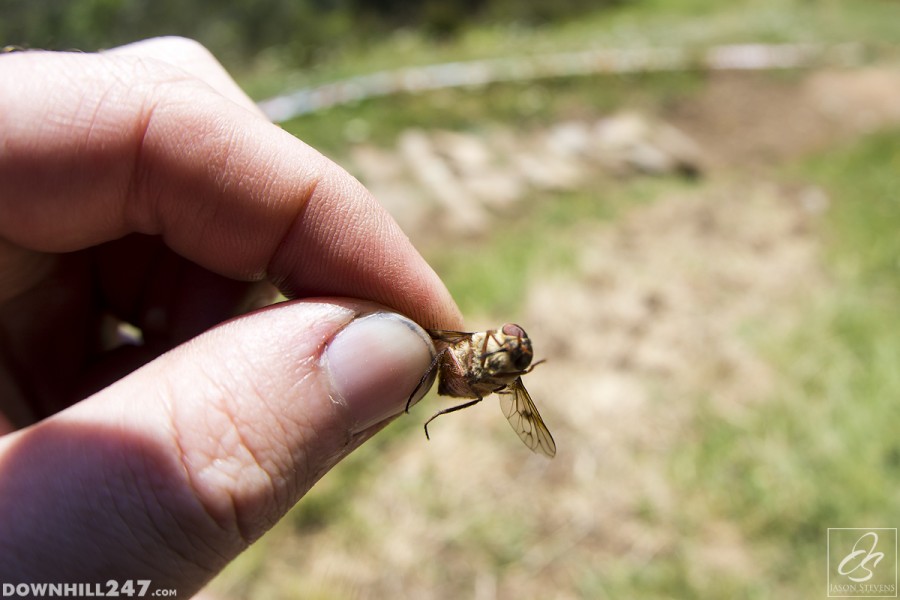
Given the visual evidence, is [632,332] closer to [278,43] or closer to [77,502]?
[77,502]

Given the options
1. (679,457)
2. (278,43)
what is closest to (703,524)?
(679,457)

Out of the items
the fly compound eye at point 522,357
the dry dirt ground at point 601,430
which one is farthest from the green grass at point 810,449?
the fly compound eye at point 522,357

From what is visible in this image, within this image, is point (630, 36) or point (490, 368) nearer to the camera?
point (490, 368)

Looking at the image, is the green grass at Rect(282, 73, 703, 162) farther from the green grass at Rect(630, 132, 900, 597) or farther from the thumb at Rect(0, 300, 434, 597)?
the thumb at Rect(0, 300, 434, 597)

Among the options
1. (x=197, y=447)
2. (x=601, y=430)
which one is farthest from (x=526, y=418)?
(x=601, y=430)

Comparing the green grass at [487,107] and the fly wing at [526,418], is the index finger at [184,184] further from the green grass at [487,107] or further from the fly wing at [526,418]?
the green grass at [487,107]

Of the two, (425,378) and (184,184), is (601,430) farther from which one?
(184,184)
